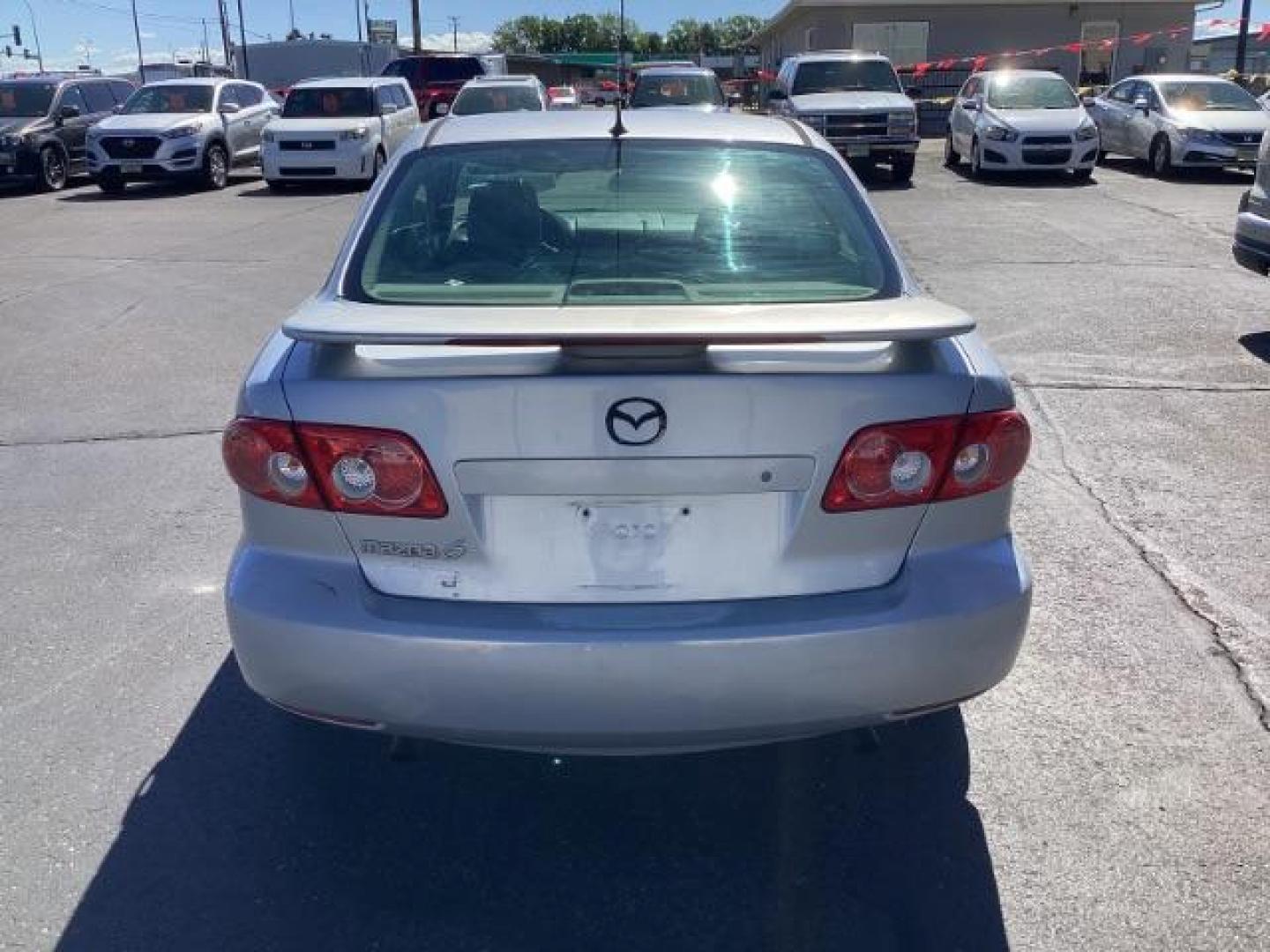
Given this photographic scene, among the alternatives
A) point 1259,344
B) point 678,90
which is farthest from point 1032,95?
point 1259,344

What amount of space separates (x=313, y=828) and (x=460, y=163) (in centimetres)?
201

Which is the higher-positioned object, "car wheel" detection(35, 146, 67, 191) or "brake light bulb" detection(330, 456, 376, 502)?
"brake light bulb" detection(330, 456, 376, 502)

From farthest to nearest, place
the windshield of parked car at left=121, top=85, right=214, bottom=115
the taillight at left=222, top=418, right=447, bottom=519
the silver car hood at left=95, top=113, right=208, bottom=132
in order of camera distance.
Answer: the windshield of parked car at left=121, top=85, right=214, bottom=115, the silver car hood at left=95, top=113, right=208, bottom=132, the taillight at left=222, top=418, right=447, bottom=519

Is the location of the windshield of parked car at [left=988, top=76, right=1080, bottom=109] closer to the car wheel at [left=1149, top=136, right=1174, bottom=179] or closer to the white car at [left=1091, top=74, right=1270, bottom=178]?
the white car at [left=1091, top=74, right=1270, bottom=178]

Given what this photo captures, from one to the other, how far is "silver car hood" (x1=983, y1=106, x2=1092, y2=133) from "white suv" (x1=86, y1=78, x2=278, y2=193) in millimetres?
12316

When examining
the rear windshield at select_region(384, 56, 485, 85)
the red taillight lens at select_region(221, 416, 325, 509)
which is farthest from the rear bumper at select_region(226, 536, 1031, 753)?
the rear windshield at select_region(384, 56, 485, 85)

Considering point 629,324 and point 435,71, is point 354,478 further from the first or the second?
point 435,71

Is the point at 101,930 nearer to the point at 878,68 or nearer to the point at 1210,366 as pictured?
the point at 1210,366

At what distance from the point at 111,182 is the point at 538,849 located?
19.0 m

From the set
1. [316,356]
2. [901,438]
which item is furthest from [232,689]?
[901,438]

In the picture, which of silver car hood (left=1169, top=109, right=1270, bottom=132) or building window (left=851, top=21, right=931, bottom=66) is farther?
building window (left=851, top=21, right=931, bottom=66)

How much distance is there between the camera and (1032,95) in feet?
65.4

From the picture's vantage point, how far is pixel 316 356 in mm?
2930

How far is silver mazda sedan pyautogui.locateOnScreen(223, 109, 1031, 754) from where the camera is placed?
266 centimetres
